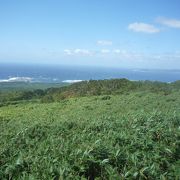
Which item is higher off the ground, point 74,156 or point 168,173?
point 74,156

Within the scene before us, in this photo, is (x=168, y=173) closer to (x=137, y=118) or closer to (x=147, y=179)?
(x=147, y=179)

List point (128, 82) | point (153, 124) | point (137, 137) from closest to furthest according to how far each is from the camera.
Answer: point (137, 137)
point (153, 124)
point (128, 82)

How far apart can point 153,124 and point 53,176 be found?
380cm

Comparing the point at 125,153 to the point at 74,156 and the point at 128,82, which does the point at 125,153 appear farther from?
the point at 128,82

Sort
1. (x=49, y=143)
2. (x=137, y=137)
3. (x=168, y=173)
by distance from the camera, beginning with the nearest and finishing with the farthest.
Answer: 1. (x=168, y=173)
2. (x=49, y=143)
3. (x=137, y=137)

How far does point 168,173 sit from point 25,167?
7.26 ft

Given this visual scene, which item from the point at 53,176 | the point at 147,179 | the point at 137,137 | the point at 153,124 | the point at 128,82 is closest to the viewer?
the point at 53,176

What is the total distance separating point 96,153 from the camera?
15.5 feet

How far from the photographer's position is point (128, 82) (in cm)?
3616

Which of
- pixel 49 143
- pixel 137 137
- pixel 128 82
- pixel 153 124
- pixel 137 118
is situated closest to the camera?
pixel 49 143

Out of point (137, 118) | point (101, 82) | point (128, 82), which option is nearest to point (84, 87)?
point (101, 82)

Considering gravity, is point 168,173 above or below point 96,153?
below

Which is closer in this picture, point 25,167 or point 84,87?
point 25,167

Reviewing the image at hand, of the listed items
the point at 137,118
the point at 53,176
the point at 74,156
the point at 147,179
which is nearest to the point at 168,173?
the point at 147,179
